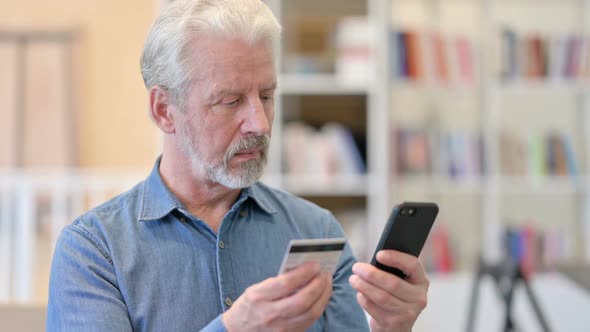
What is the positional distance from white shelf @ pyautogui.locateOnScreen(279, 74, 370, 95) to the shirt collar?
225 cm

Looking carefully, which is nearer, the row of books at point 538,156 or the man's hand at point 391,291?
the man's hand at point 391,291

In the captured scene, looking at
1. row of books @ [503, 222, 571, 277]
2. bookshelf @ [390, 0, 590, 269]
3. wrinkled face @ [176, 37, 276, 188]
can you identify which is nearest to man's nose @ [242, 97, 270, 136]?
wrinkled face @ [176, 37, 276, 188]

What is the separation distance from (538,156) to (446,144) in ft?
1.45

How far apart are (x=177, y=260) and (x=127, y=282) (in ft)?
0.32

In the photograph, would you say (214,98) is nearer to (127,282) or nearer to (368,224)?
(127,282)

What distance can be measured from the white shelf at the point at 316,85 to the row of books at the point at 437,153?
306mm

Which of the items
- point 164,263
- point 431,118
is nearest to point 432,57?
point 431,118

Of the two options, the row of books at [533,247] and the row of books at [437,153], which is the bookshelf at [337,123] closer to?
the row of books at [437,153]

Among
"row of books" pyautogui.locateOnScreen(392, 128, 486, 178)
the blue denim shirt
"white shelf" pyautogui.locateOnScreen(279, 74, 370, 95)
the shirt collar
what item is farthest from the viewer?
"row of books" pyautogui.locateOnScreen(392, 128, 486, 178)

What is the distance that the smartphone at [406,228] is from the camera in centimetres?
127

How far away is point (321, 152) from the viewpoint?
3.86 m

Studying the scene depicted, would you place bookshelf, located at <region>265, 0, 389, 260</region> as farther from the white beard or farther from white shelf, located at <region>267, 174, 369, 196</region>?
the white beard

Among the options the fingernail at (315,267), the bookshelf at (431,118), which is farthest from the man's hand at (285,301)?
the bookshelf at (431,118)

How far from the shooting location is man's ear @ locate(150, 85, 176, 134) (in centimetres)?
151
